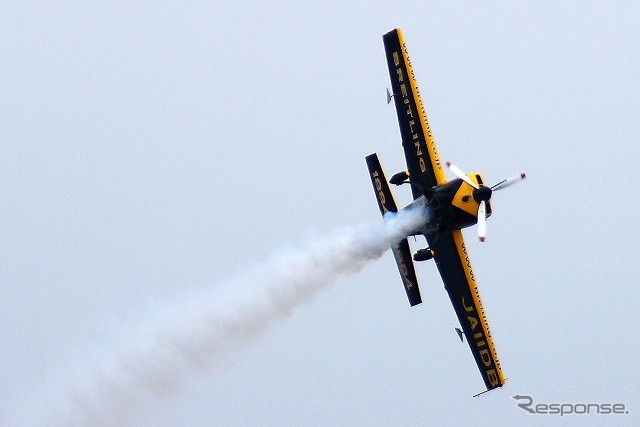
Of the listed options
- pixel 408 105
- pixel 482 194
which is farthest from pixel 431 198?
pixel 408 105

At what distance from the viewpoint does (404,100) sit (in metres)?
50.9

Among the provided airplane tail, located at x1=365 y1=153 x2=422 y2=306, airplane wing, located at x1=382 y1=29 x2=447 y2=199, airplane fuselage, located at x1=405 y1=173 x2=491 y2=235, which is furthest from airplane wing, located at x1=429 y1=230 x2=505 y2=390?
airplane wing, located at x1=382 y1=29 x2=447 y2=199

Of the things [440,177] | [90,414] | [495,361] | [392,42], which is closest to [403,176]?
[440,177]

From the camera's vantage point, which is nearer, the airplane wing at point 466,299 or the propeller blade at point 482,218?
the propeller blade at point 482,218

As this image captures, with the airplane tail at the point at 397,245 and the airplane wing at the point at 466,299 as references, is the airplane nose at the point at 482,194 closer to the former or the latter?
the airplane wing at the point at 466,299

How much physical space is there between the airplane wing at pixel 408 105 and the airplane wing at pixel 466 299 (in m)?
2.91

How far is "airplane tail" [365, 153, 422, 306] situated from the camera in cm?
5056

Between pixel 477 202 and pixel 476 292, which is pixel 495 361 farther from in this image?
pixel 477 202

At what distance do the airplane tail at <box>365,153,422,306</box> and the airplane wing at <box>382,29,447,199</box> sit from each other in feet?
3.53

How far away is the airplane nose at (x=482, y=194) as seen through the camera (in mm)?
47938

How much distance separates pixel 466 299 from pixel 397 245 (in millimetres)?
3884

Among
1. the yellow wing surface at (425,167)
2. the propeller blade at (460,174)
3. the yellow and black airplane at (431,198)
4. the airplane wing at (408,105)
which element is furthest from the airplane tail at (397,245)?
the propeller blade at (460,174)

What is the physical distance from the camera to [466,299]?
5328cm

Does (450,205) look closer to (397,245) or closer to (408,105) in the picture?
(397,245)
